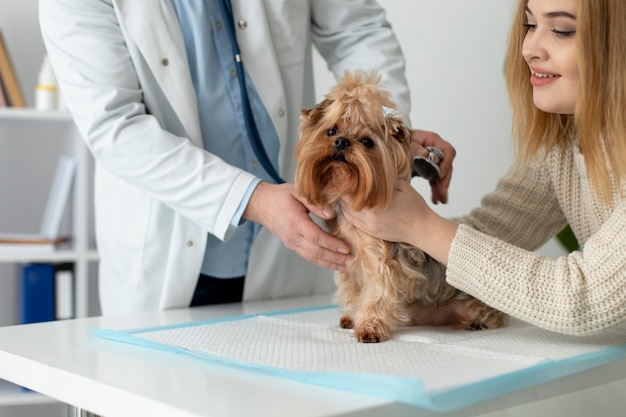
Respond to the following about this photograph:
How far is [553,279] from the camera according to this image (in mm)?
1233

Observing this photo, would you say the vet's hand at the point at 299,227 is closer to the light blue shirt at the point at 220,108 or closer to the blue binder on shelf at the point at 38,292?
the light blue shirt at the point at 220,108

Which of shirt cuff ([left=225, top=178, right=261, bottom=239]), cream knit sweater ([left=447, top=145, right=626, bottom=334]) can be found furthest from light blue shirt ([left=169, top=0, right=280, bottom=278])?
cream knit sweater ([left=447, top=145, right=626, bottom=334])

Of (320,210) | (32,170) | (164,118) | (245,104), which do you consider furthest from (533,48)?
(32,170)

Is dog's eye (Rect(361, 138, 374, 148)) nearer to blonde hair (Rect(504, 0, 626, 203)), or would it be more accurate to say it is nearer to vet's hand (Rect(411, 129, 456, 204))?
vet's hand (Rect(411, 129, 456, 204))

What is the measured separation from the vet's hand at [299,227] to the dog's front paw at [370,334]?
0.53 ft

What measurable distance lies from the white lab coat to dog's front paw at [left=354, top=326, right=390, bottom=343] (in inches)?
15.1

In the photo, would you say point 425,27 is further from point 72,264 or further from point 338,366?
point 338,366

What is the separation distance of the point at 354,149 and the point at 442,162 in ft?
1.07

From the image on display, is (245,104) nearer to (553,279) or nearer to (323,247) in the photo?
(323,247)

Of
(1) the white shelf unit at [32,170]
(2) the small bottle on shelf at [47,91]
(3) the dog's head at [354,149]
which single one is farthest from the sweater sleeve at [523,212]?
(2) the small bottle on shelf at [47,91]

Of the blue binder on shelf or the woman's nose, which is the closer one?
the woman's nose

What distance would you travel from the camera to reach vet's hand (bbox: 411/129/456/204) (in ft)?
5.22

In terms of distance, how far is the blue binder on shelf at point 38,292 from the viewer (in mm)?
3068

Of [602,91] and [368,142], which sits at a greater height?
[602,91]
